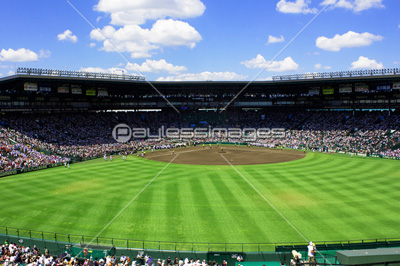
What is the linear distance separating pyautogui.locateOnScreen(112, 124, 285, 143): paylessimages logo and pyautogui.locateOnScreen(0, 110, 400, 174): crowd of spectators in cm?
108

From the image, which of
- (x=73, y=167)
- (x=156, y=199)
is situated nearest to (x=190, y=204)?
(x=156, y=199)

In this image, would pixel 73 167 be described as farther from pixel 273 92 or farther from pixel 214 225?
pixel 273 92

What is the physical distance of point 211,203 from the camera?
88.9 feet

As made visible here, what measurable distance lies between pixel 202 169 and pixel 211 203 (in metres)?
15.2

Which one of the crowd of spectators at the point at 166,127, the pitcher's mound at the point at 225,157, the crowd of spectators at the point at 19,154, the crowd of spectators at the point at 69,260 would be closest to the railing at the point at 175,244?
the crowd of spectators at the point at 69,260

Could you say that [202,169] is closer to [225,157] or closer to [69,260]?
[225,157]

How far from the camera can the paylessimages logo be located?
2797 inches

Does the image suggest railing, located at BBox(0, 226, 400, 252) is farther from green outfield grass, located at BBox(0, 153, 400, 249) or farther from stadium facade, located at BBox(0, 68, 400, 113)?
stadium facade, located at BBox(0, 68, 400, 113)

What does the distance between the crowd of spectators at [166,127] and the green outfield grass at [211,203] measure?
9.93 metres

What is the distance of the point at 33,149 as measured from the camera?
159 ft

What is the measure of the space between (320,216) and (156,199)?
15.2 meters

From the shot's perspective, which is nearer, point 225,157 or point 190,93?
point 225,157

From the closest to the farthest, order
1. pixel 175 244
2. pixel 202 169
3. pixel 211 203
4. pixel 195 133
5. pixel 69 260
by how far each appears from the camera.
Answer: pixel 69 260
pixel 175 244
pixel 211 203
pixel 202 169
pixel 195 133

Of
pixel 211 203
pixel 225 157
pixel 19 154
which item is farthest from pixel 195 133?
pixel 211 203
